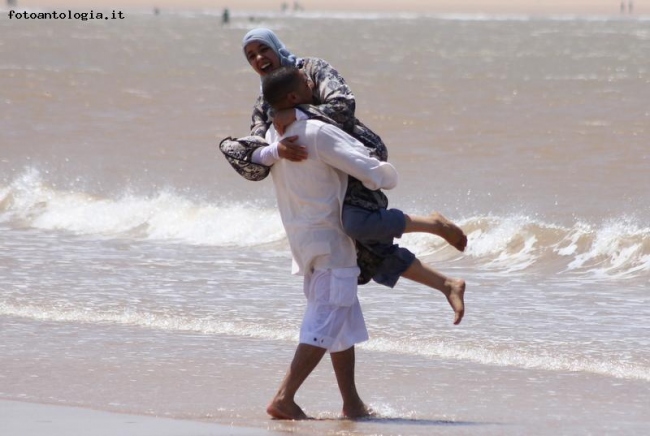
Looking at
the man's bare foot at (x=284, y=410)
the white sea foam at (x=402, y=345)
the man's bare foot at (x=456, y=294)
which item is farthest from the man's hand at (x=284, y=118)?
the white sea foam at (x=402, y=345)

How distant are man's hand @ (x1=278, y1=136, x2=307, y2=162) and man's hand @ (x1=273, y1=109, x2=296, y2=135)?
0.07m

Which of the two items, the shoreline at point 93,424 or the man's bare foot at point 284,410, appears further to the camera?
the man's bare foot at point 284,410

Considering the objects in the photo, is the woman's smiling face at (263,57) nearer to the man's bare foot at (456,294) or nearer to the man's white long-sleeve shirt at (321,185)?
the man's white long-sleeve shirt at (321,185)

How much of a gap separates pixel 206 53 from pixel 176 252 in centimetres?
3777

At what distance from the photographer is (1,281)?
27.6 feet

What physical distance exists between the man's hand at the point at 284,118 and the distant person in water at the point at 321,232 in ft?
0.08

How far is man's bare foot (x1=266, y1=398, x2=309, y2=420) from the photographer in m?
5.06

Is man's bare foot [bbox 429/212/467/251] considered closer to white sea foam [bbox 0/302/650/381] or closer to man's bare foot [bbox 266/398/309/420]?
man's bare foot [bbox 266/398/309/420]

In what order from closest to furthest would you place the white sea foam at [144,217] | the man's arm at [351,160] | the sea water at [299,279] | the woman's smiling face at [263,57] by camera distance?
the man's arm at [351,160] → the woman's smiling face at [263,57] → the sea water at [299,279] → the white sea foam at [144,217]

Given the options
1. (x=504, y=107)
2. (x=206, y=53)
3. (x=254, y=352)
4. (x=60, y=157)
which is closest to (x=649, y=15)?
(x=206, y=53)

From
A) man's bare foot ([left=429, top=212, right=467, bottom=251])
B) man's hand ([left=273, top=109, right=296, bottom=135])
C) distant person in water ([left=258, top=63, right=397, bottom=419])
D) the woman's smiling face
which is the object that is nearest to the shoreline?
distant person in water ([left=258, top=63, right=397, bottom=419])

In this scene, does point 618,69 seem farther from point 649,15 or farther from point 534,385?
point 649,15

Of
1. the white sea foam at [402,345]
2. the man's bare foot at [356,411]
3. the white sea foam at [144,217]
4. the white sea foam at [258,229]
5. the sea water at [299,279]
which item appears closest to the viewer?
the man's bare foot at [356,411]

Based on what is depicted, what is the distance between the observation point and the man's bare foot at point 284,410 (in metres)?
5.06
